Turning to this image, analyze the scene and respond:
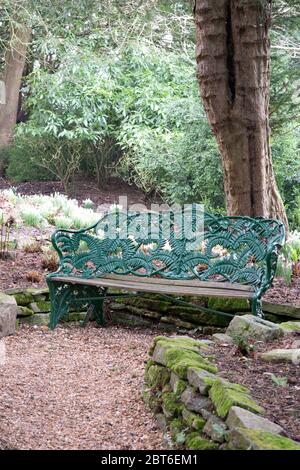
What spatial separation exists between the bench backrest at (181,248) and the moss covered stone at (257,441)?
2649mm

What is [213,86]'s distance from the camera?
6531 millimetres

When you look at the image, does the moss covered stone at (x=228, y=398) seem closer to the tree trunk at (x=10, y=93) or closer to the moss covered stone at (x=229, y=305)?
the moss covered stone at (x=229, y=305)

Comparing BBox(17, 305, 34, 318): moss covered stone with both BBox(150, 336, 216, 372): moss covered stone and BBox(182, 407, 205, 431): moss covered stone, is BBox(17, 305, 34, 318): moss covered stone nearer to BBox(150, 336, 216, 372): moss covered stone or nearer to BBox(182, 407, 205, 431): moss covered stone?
BBox(150, 336, 216, 372): moss covered stone

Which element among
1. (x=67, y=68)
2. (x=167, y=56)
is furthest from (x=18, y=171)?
(x=167, y=56)

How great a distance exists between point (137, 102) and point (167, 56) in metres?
1.15

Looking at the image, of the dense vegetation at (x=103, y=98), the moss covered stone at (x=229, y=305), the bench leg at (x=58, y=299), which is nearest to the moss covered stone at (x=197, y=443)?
the moss covered stone at (x=229, y=305)

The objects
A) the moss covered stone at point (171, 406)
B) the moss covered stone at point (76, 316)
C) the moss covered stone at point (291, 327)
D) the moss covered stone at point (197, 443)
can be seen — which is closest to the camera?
the moss covered stone at point (197, 443)

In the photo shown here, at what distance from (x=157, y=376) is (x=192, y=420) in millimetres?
758

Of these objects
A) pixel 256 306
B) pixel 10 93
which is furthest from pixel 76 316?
pixel 10 93

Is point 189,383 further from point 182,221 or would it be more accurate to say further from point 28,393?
point 182,221

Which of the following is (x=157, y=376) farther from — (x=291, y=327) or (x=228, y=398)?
(x=291, y=327)

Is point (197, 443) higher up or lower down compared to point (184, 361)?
lower down

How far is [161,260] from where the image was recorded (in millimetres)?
5871

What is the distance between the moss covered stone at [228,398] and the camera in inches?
114
